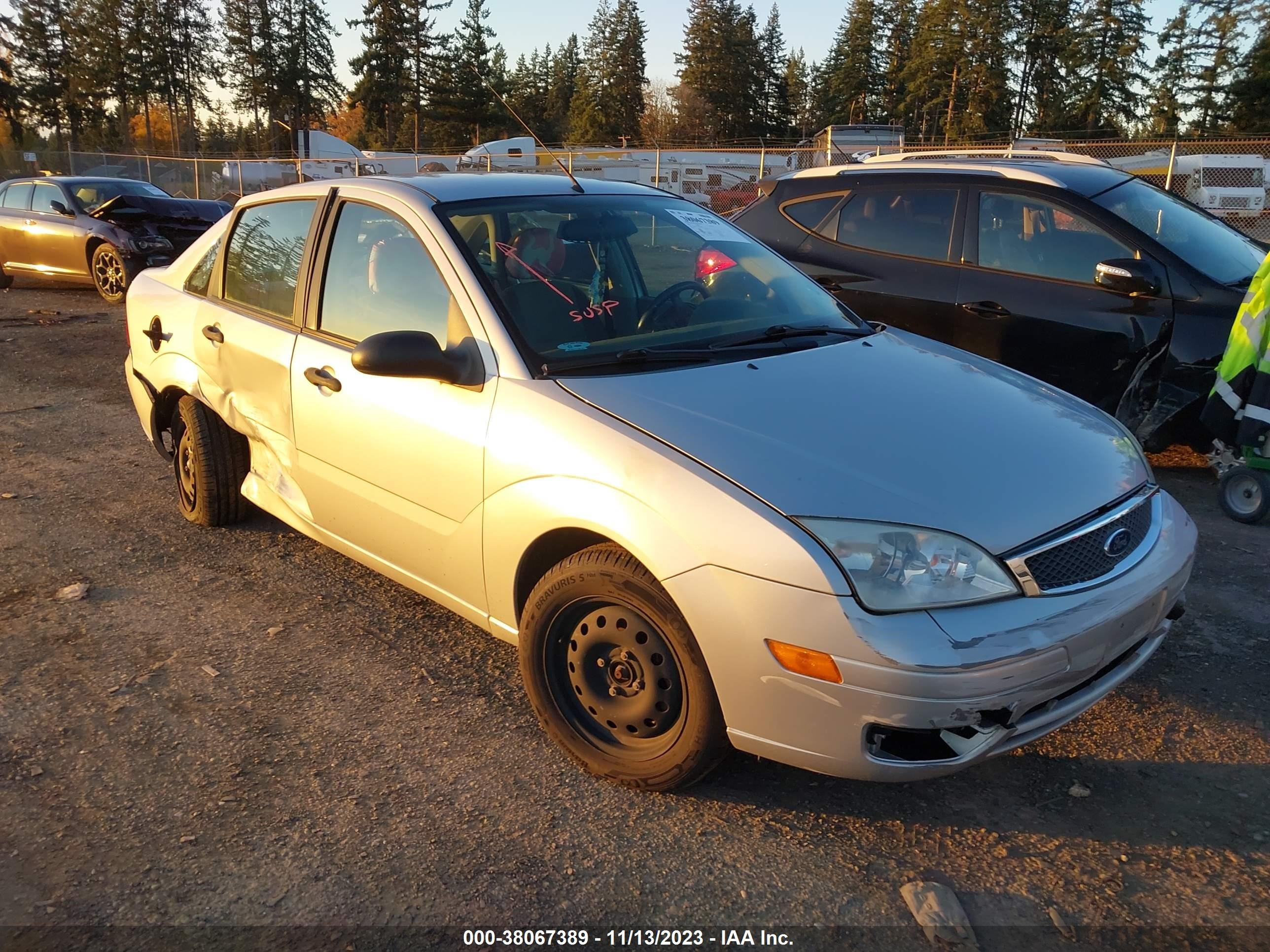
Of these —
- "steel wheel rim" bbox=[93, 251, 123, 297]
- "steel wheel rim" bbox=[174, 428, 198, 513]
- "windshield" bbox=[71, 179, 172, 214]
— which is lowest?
"steel wheel rim" bbox=[174, 428, 198, 513]

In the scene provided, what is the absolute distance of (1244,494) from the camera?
5.09 m

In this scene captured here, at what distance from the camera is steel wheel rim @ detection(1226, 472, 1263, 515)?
5012 millimetres

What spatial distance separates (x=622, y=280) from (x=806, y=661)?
5.68 feet

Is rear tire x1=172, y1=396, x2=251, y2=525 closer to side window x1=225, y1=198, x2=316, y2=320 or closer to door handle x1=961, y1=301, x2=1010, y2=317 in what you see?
side window x1=225, y1=198, x2=316, y2=320

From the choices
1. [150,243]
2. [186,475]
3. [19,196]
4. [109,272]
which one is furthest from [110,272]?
[186,475]

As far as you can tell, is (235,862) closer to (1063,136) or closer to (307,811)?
(307,811)

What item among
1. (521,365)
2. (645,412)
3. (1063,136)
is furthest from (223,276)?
(1063,136)

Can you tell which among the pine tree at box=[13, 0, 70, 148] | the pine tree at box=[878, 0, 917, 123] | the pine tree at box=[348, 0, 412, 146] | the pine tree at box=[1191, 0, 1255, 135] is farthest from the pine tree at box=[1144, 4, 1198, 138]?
the pine tree at box=[13, 0, 70, 148]

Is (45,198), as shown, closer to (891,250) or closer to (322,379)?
(891,250)

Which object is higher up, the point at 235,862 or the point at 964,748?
the point at 964,748

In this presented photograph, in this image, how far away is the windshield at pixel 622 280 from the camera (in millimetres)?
3328

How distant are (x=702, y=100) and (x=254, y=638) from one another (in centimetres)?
7845

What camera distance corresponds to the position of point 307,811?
2840 millimetres

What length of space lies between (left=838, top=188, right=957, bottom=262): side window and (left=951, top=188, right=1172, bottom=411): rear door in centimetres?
16
